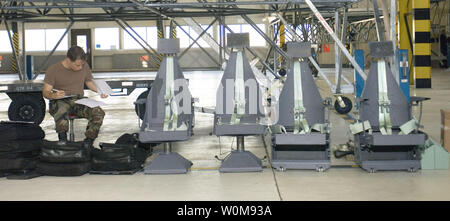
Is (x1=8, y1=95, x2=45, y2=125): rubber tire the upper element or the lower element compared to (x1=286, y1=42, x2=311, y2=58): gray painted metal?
lower

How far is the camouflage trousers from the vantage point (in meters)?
6.94

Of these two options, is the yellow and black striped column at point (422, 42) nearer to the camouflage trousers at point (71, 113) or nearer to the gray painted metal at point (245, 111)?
the gray painted metal at point (245, 111)

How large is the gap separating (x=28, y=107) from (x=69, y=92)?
2.99m

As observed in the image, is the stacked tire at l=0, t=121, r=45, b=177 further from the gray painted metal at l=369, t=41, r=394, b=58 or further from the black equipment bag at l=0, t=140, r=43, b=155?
the gray painted metal at l=369, t=41, r=394, b=58

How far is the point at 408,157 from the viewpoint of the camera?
5773 mm

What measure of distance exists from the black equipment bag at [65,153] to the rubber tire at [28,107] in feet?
13.4

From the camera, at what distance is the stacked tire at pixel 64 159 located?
18.6 ft

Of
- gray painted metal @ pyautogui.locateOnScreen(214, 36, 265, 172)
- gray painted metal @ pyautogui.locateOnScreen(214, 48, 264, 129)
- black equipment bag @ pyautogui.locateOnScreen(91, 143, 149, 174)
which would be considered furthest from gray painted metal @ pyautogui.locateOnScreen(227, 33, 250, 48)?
black equipment bag @ pyautogui.locateOnScreen(91, 143, 149, 174)

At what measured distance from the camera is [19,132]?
5.77 metres

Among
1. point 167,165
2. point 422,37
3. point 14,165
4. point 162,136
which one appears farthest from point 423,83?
point 14,165

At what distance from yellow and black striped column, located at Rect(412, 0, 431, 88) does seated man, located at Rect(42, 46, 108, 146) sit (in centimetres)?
1282

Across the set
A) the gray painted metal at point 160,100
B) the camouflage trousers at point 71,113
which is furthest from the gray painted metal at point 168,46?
the camouflage trousers at point 71,113
